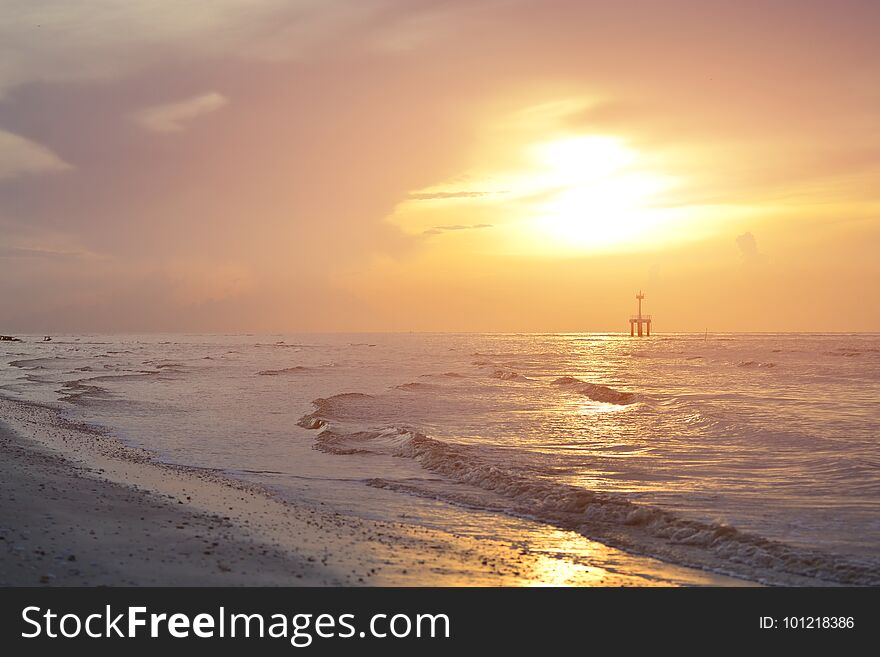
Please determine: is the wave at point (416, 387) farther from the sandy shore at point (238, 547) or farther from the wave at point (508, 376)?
the sandy shore at point (238, 547)

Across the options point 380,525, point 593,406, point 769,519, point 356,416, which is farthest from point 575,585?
point 593,406

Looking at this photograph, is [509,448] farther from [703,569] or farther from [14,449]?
[14,449]

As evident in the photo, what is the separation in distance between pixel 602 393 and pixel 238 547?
33778 mm

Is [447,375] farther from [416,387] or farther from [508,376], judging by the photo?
[416,387]

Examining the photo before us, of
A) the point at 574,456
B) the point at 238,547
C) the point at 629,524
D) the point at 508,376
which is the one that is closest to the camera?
the point at 238,547

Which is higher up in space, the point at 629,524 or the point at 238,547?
the point at 238,547

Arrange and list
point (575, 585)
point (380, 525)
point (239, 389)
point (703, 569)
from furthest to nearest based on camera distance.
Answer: point (239, 389)
point (380, 525)
point (703, 569)
point (575, 585)

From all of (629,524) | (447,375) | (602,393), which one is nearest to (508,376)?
(447,375)

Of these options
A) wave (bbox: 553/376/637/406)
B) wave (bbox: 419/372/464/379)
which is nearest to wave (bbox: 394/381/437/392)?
wave (bbox: 419/372/464/379)

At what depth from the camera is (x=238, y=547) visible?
10188 millimetres

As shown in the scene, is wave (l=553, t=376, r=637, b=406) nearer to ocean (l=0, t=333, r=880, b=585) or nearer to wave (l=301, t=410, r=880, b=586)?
ocean (l=0, t=333, r=880, b=585)

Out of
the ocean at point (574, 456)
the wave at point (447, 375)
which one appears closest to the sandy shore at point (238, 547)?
the ocean at point (574, 456)

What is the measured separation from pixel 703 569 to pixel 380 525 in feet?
17.4

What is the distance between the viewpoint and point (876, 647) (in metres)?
7.72
